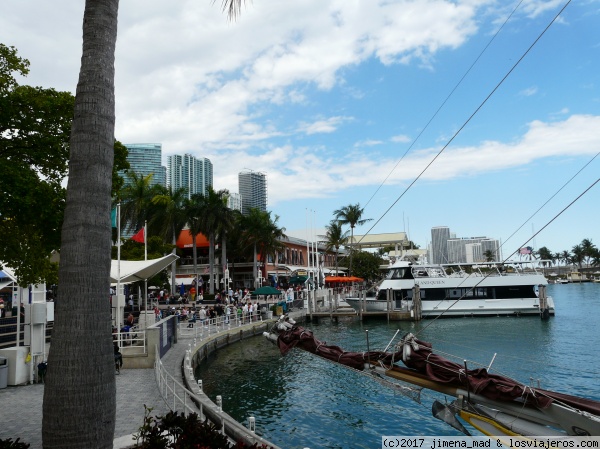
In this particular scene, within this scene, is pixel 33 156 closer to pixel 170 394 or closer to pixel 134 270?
pixel 170 394

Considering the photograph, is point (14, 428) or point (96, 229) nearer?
point (96, 229)

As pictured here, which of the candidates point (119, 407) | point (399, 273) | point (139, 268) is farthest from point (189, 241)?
point (119, 407)

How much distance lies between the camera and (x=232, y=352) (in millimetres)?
26891

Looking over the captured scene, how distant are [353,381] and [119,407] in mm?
10636

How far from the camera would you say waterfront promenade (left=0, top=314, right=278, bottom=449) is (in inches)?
383

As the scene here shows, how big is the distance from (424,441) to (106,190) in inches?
395

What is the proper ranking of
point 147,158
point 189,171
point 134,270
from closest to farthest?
point 134,270 < point 147,158 < point 189,171

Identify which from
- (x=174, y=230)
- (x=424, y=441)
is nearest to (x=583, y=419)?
(x=424, y=441)

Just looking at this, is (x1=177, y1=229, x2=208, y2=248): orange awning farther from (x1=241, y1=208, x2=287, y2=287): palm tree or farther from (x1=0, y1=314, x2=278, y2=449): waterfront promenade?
(x1=0, y1=314, x2=278, y2=449): waterfront promenade

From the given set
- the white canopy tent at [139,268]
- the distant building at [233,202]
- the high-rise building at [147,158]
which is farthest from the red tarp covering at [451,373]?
the high-rise building at [147,158]

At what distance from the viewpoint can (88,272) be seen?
5410 mm

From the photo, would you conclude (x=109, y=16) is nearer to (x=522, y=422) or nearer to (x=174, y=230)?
(x=522, y=422)

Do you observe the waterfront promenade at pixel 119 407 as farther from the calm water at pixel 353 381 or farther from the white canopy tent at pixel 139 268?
the white canopy tent at pixel 139 268

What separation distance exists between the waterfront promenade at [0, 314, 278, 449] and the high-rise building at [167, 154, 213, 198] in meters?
157
